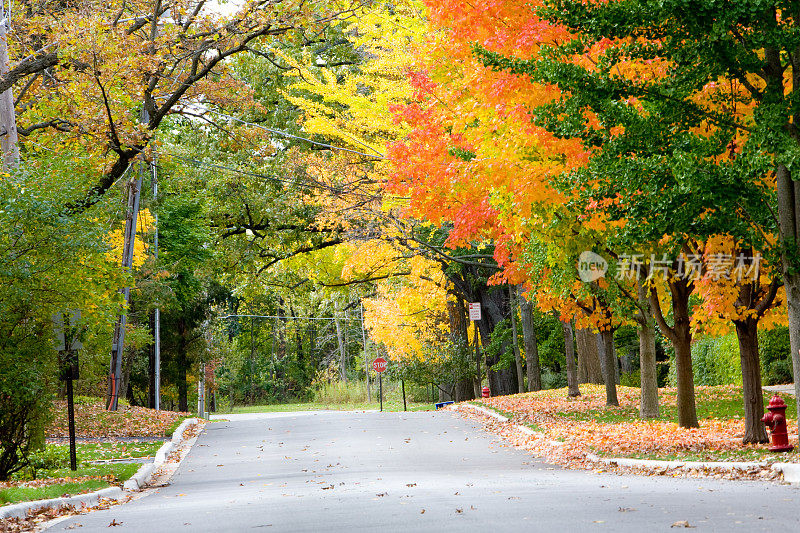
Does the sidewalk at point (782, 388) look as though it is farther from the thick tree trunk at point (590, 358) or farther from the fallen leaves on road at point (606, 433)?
the thick tree trunk at point (590, 358)

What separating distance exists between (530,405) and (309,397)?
167 ft

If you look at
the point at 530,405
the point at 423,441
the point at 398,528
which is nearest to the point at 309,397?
the point at 530,405

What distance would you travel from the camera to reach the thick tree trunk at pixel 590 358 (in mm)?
31406

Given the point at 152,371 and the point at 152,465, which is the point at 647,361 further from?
the point at 152,371

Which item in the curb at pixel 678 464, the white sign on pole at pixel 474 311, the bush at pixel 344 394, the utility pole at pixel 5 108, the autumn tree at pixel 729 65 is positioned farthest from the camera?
the bush at pixel 344 394

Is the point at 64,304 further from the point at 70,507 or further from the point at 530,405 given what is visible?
the point at 530,405

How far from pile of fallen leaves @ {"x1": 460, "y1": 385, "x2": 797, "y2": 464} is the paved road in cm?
72

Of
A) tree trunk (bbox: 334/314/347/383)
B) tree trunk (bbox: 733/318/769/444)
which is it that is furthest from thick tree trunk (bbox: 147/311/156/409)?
tree trunk (bbox: 733/318/769/444)

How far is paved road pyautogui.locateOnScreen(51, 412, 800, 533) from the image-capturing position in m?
7.97

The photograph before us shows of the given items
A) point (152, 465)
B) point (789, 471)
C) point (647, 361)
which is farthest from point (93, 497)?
point (647, 361)

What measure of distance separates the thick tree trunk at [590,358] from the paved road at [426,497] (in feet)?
41.5

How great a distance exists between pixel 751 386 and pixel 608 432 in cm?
377

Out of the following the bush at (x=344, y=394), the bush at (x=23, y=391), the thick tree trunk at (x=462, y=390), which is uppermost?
the bush at (x=23, y=391)

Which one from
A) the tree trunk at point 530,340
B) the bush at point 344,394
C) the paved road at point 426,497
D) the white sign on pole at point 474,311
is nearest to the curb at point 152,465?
the paved road at point 426,497
